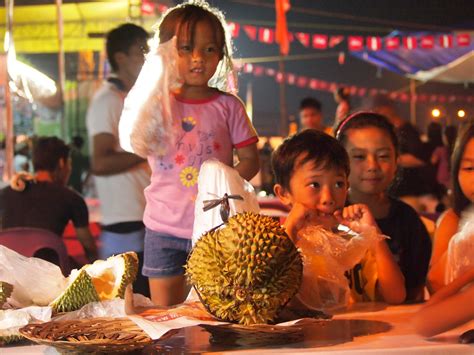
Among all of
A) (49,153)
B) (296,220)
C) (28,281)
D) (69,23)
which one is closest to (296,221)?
(296,220)

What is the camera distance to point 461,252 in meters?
1.43

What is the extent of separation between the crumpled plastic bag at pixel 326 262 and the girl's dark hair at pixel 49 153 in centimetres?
211

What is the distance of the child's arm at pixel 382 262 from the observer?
143 centimetres

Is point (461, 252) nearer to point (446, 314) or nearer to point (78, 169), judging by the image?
point (446, 314)

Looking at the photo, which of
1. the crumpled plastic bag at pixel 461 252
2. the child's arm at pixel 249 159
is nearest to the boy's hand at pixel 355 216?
the crumpled plastic bag at pixel 461 252

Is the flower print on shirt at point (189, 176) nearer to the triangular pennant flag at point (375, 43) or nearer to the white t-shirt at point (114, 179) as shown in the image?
the white t-shirt at point (114, 179)

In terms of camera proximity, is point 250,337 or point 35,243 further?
point 35,243

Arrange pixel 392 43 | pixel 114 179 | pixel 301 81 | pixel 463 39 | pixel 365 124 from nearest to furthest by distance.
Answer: pixel 365 124
pixel 114 179
pixel 463 39
pixel 392 43
pixel 301 81

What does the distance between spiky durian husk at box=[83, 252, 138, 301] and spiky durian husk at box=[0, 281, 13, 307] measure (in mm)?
135

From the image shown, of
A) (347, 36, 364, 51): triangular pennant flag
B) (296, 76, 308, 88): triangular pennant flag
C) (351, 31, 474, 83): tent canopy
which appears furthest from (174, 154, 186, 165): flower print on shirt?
(296, 76, 308, 88): triangular pennant flag

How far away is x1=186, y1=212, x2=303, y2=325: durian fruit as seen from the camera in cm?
99

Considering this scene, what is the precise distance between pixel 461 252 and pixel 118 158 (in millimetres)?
1284

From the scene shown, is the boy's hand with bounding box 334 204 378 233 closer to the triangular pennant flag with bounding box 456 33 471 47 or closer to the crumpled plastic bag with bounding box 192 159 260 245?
the crumpled plastic bag with bounding box 192 159 260 245

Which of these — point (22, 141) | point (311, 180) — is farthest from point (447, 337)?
point (22, 141)
